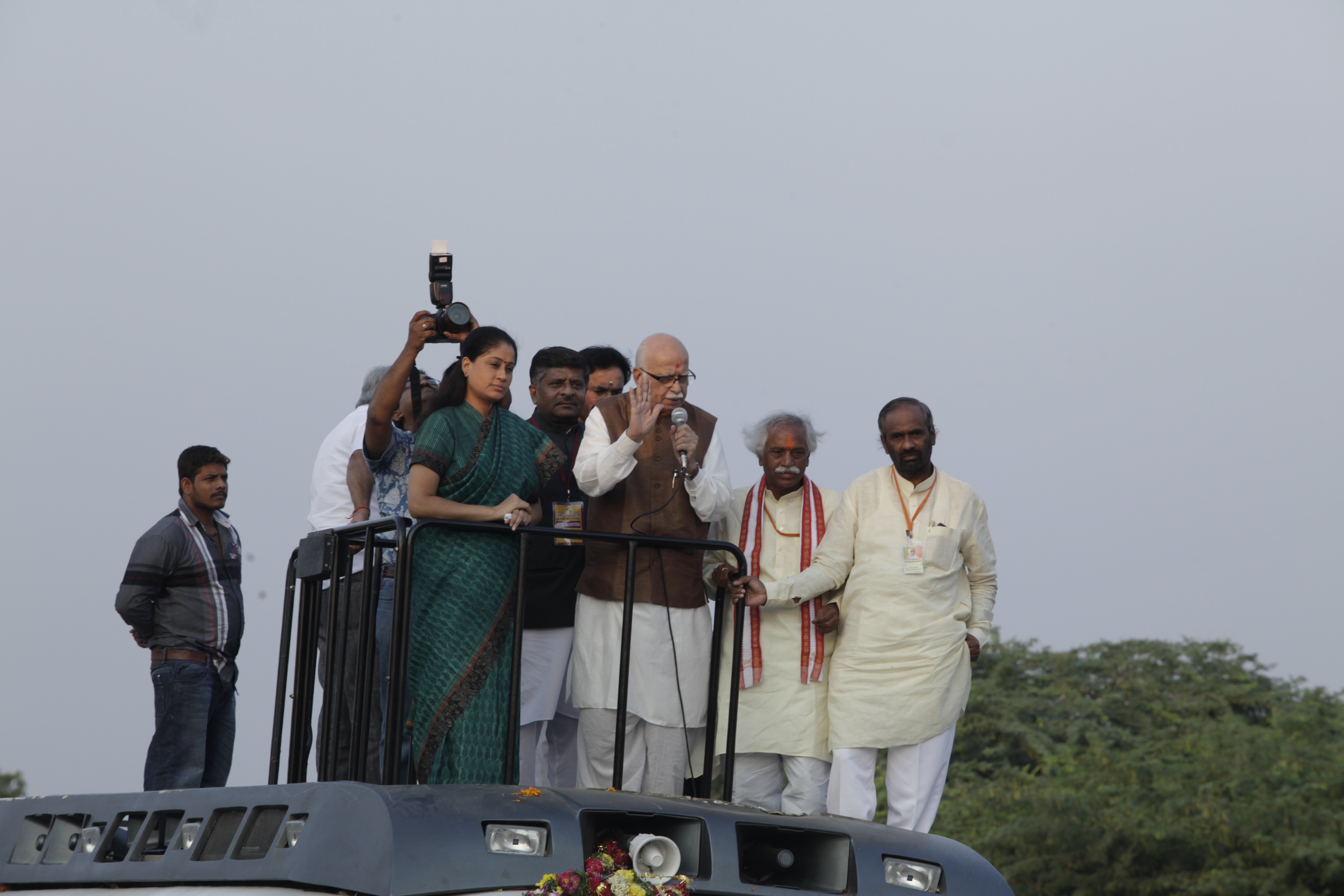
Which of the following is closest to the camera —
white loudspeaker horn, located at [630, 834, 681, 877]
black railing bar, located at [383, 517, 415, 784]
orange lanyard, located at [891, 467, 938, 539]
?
white loudspeaker horn, located at [630, 834, 681, 877]

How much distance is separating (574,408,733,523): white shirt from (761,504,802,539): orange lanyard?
1.72 feet

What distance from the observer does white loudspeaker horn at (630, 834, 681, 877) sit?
410 centimetres

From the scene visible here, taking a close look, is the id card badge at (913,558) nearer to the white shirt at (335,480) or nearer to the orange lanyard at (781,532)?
the orange lanyard at (781,532)

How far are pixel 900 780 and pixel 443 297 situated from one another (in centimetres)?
260

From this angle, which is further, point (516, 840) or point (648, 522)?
point (648, 522)

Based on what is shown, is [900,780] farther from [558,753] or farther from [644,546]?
[644,546]

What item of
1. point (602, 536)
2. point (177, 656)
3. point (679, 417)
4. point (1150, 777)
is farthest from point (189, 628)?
point (1150, 777)

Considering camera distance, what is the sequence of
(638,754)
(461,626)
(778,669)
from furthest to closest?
(778,669) < (638,754) < (461,626)

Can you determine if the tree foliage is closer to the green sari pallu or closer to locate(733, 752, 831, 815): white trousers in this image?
locate(733, 752, 831, 815): white trousers

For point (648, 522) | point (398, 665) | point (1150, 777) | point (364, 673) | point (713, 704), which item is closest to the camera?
point (398, 665)

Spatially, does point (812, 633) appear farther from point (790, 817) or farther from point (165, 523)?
point (165, 523)

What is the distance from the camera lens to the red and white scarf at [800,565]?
598 centimetres

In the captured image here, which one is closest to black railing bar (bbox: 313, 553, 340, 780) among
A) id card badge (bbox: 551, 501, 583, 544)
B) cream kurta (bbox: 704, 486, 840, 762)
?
id card badge (bbox: 551, 501, 583, 544)

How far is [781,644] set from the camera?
19.9ft
